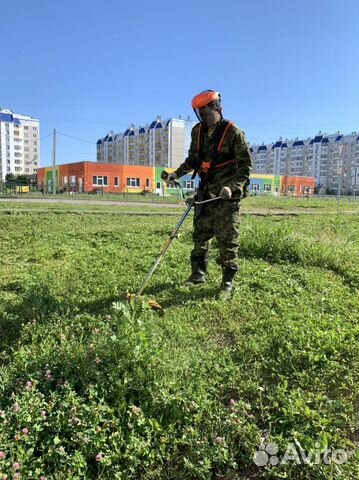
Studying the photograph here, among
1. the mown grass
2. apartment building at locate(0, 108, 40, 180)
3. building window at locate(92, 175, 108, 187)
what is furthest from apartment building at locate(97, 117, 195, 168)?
the mown grass

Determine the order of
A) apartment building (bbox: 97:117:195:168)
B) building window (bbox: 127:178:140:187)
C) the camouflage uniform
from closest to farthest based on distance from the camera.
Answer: the camouflage uniform
building window (bbox: 127:178:140:187)
apartment building (bbox: 97:117:195:168)

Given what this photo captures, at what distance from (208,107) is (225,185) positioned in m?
0.78

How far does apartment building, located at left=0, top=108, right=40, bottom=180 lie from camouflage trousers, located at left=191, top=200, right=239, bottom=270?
79.7 metres

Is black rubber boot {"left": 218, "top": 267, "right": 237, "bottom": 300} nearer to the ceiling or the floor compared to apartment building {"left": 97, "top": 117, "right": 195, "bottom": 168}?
nearer to the floor

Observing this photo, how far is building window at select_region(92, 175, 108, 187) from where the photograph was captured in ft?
180

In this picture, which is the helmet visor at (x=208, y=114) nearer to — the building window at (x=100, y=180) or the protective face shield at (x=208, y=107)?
the protective face shield at (x=208, y=107)

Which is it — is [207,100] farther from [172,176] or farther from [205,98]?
[172,176]

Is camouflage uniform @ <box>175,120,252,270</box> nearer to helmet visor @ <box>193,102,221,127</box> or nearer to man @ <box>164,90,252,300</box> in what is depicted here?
man @ <box>164,90,252,300</box>

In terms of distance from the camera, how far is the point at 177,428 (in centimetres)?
227

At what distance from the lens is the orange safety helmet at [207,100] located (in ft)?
12.4

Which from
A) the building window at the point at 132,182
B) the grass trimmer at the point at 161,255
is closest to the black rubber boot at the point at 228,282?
the grass trimmer at the point at 161,255

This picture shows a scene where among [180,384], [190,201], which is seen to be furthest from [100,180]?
[180,384]

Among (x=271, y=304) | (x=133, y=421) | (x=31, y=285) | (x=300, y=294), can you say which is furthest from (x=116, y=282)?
→ (x=133, y=421)

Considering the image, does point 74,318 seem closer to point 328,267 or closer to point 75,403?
point 75,403
